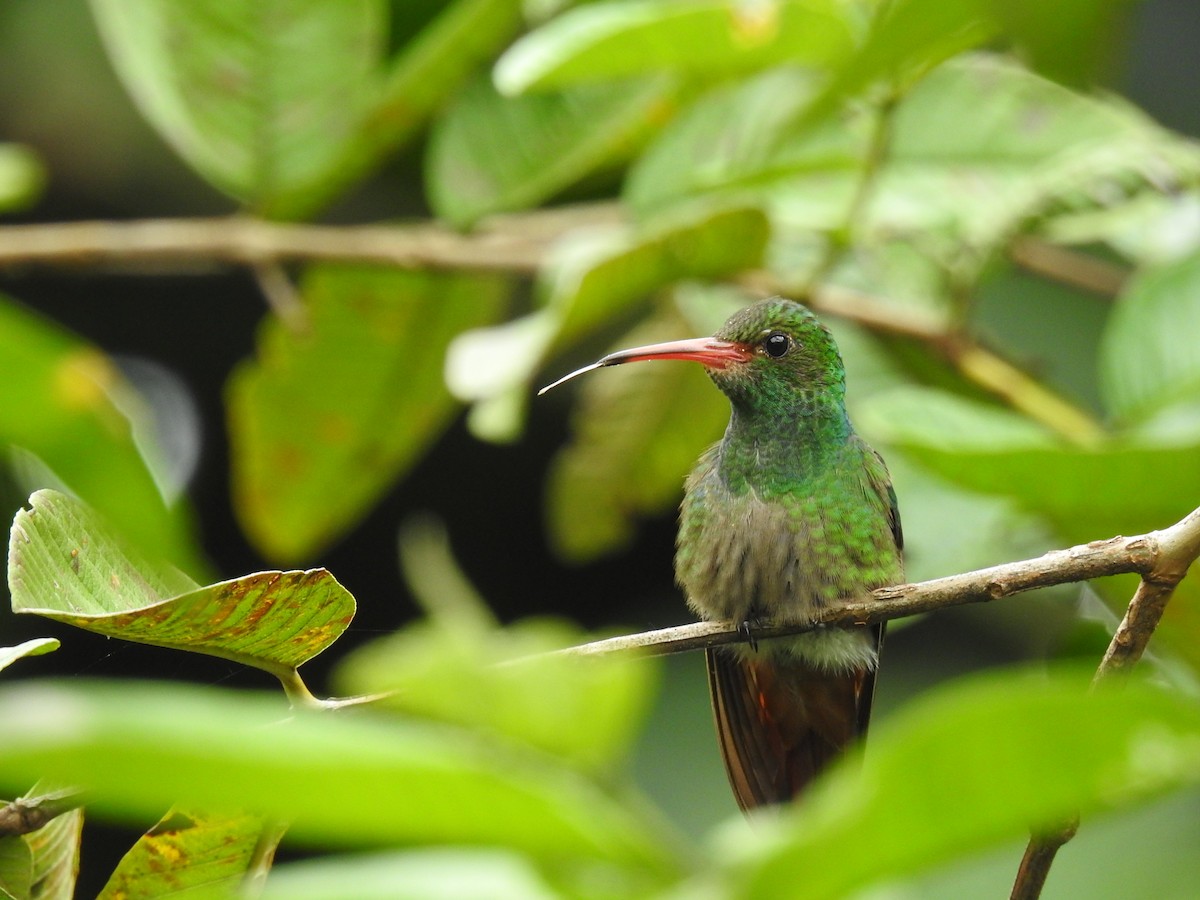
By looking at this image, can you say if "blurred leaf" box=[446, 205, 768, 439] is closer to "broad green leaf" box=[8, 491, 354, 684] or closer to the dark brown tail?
the dark brown tail

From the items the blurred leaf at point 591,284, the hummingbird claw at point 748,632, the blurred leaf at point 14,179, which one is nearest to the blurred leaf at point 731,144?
the blurred leaf at point 591,284

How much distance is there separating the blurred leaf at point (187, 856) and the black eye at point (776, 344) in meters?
1.69

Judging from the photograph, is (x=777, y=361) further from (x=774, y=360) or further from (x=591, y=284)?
(x=591, y=284)

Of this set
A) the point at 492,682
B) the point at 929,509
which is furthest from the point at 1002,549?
the point at 492,682

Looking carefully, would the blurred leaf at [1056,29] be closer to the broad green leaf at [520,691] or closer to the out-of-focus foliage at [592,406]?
the out-of-focus foliage at [592,406]

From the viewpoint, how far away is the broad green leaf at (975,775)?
2.08 ft

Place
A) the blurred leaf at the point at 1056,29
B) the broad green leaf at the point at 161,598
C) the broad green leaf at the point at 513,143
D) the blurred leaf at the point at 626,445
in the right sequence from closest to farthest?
the broad green leaf at the point at 161,598
the blurred leaf at the point at 1056,29
the broad green leaf at the point at 513,143
the blurred leaf at the point at 626,445

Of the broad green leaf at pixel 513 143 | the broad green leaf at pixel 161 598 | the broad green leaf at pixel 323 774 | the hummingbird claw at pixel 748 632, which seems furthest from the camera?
the broad green leaf at pixel 513 143

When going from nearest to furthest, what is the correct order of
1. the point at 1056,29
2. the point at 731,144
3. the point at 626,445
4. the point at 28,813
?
the point at 28,813
the point at 1056,29
the point at 731,144
the point at 626,445

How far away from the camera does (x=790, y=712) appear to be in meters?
2.98

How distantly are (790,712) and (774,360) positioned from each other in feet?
2.63

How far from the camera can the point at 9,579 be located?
4.04ft

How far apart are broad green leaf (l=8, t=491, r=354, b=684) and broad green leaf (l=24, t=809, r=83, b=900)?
27 centimetres

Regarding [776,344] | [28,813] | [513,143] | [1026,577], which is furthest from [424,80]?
[28,813]
